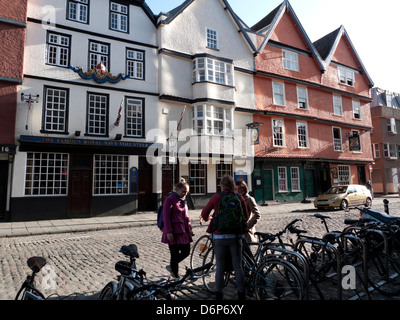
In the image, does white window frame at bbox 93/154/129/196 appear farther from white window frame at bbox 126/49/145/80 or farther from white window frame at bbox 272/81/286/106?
white window frame at bbox 272/81/286/106

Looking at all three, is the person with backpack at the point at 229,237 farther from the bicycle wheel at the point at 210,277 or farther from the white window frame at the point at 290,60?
the white window frame at the point at 290,60

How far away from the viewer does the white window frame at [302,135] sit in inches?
899

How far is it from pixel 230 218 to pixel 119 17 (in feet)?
55.4

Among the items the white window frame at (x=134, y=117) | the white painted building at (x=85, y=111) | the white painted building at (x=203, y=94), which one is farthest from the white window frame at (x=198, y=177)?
the white window frame at (x=134, y=117)

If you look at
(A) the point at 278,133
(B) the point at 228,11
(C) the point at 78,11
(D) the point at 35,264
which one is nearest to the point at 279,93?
(A) the point at 278,133

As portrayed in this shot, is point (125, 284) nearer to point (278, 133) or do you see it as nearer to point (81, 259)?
point (81, 259)

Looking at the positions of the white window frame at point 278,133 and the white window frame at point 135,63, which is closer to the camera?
the white window frame at point 135,63

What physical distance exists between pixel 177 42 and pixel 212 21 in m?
3.83

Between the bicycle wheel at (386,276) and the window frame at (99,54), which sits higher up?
the window frame at (99,54)

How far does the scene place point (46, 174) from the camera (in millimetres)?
13625

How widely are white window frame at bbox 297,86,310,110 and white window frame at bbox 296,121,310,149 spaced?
1.51 meters

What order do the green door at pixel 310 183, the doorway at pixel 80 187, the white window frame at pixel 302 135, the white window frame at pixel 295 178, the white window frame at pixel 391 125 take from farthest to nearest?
the white window frame at pixel 391 125 → the white window frame at pixel 302 135 → the green door at pixel 310 183 → the white window frame at pixel 295 178 → the doorway at pixel 80 187

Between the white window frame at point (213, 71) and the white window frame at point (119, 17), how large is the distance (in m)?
4.89
